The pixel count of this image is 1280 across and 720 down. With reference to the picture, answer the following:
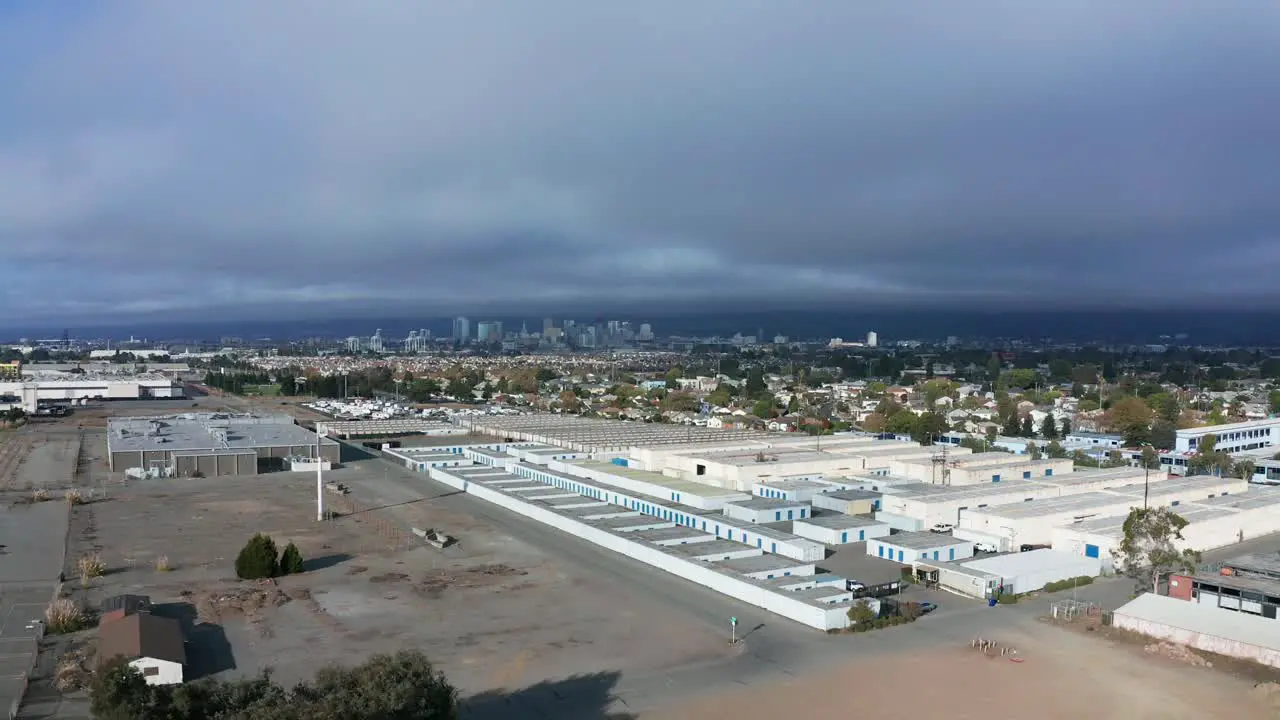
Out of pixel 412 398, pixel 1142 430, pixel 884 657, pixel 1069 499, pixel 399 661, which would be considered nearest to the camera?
pixel 399 661

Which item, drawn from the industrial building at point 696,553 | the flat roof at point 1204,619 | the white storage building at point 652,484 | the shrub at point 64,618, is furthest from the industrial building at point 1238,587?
the shrub at point 64,618

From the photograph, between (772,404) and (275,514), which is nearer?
(275,514)

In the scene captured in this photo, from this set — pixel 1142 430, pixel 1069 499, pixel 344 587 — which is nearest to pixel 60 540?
pixel 344 587

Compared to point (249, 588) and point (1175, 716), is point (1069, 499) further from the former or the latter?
point (249, 588)

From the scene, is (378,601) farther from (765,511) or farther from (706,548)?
(765,511)

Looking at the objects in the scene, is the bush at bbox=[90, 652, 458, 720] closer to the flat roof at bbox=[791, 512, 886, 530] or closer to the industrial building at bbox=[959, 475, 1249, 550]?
the flat roof at bbox=[791, 512, 886, 530]

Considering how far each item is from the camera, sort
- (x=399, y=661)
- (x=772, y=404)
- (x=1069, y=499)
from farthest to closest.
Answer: (x=772, y=404)
(x=1069, y=499)
(x=399, y=661)
